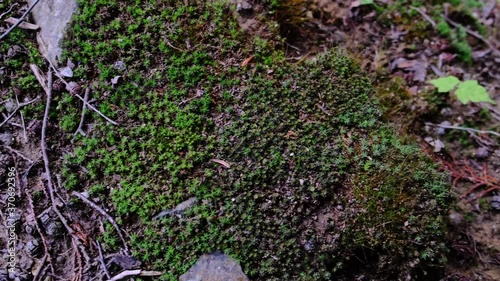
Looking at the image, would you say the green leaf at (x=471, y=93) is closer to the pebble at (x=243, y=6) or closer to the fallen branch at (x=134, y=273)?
the pebble at (x=243, y=6)

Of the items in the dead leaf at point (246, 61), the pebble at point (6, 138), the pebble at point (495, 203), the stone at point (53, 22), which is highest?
the stone at point (53, 22)

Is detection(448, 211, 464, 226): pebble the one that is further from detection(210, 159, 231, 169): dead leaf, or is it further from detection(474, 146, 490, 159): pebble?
detection(210, 159, 231, 169): dead leaf

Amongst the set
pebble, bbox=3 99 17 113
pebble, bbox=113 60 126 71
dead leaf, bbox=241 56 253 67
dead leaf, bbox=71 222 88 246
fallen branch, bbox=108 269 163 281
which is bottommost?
fallen branch, bbox=108 269 163 281

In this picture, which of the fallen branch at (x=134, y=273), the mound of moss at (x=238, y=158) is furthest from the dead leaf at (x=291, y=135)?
A: the fallen branch at (x=134, y=273)

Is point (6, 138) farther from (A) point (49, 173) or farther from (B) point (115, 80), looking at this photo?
(B) point (115, 80)

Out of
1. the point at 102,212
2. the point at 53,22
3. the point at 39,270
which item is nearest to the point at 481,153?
the point at 102,212

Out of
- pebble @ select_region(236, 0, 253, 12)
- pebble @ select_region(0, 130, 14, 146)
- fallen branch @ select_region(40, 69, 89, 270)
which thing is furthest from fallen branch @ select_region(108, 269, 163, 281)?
pebble @ select_region(236, 0, 253, 12)
